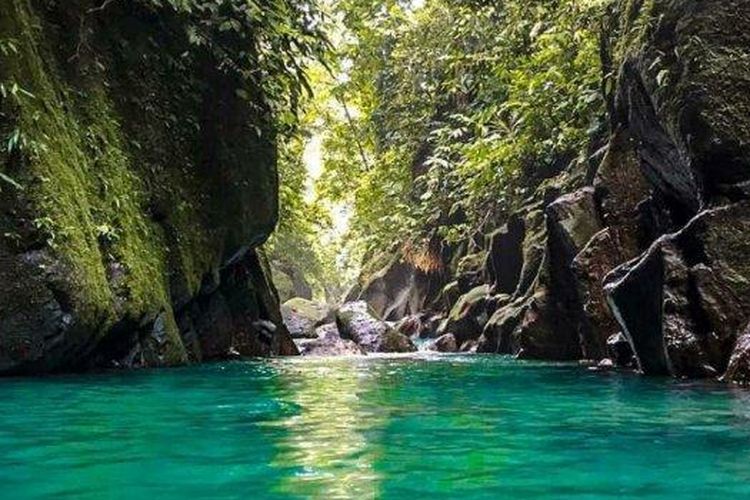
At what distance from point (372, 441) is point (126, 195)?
684 cm

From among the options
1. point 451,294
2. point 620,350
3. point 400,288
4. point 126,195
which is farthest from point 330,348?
point 400,288

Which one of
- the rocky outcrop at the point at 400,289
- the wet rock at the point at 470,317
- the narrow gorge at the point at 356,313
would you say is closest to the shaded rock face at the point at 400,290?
the rocky outcrop at the point at 400,289

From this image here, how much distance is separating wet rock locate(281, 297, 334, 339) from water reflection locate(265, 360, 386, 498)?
1343 cm

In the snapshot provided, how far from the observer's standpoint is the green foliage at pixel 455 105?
589 inches

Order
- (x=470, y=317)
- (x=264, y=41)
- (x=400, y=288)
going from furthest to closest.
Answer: (x=400, y=288), (x=470, y=317), (x=264, y=41)

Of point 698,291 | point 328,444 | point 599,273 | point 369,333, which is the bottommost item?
point 328,444

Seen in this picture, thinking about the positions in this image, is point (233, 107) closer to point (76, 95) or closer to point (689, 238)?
point (76, 95)

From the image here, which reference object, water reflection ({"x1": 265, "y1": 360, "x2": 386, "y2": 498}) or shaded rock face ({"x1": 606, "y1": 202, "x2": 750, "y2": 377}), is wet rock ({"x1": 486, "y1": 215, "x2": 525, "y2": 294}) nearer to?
shaded rock face ({"x1": 606, "y1": 202, "x2": 750, "y2": 377})

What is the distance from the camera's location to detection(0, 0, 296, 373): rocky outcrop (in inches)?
304

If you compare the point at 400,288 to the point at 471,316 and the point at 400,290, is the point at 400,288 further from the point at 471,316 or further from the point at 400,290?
the point at 471,316

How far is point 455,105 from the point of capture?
23375 millimetres

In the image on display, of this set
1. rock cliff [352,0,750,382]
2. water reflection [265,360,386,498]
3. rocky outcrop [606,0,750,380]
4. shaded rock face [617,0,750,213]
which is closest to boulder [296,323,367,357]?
rock cliff [352,0,750,382]

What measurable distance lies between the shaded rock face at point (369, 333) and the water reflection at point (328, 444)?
34.1 ft

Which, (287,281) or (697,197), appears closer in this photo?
(697,197)
